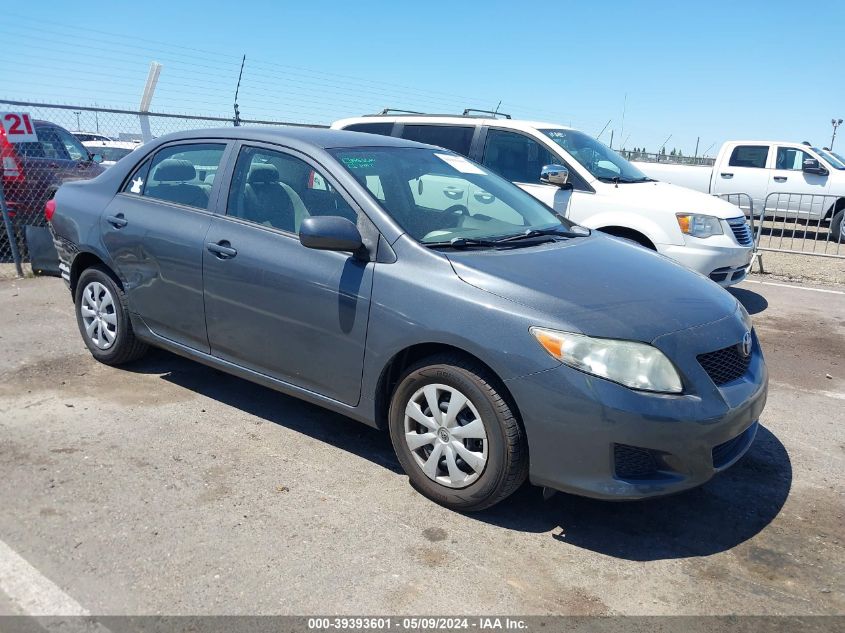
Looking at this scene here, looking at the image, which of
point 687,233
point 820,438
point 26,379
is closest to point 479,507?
point 820,438

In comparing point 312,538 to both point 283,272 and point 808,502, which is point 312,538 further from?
point 808,502

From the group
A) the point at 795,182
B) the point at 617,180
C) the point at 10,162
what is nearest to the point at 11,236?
the point at 10,162

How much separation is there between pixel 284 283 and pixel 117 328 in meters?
1.79

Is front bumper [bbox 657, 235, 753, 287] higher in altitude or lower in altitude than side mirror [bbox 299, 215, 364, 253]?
lower

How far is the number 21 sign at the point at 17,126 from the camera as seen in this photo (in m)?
8.06

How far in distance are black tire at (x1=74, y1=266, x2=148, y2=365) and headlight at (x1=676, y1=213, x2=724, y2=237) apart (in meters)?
5.12

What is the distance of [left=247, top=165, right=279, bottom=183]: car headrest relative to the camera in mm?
4262

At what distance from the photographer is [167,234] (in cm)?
454

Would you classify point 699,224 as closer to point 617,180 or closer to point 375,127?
point 617,180

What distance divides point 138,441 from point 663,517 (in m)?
2.83

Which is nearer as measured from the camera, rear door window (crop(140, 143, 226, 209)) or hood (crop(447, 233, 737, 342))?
hood (crop(447, 233, 737, 342))

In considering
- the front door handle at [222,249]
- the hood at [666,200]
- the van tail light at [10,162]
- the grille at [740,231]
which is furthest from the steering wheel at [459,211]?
the van tail light at [10,162]

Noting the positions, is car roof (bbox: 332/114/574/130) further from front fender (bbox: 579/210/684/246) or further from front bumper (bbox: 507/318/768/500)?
front bumper (bbox: 507/318/768/500)

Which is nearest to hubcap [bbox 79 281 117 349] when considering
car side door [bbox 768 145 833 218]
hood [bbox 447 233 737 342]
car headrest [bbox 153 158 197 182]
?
car headrest [bbox 153 158 197 182]
